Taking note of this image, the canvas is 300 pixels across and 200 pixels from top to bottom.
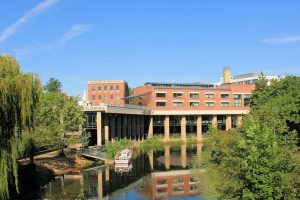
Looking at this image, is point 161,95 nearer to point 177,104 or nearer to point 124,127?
point 177,104

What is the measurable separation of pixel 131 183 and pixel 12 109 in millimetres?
21349

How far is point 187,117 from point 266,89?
47318mm

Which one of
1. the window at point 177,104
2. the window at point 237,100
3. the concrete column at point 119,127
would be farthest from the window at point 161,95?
the window at point 237,100

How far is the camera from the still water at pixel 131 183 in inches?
1599

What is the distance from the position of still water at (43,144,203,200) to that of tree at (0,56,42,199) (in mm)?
10252

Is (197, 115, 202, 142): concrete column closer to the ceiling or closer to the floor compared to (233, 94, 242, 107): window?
closer to the floor

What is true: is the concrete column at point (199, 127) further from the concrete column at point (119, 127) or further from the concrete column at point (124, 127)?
the concrete column at point (119, 127)

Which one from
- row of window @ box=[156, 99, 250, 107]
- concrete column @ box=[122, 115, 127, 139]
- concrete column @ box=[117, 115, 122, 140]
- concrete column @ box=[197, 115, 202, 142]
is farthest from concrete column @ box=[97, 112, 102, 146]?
concrete column @ box=[197, 115, 202, 142]

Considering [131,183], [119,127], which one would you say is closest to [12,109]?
[131,183]

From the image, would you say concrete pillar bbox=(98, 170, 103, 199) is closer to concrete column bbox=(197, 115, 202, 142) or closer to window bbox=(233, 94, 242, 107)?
concrete column bbox=(197, 115, 202, 142)

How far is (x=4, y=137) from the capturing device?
2967 centimetres

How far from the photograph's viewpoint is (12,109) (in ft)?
99.0

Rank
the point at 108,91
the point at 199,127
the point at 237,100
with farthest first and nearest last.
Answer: the point at 108,91 < the point at 237,100 < the point at 199,127

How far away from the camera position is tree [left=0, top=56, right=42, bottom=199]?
29172 millimetres
